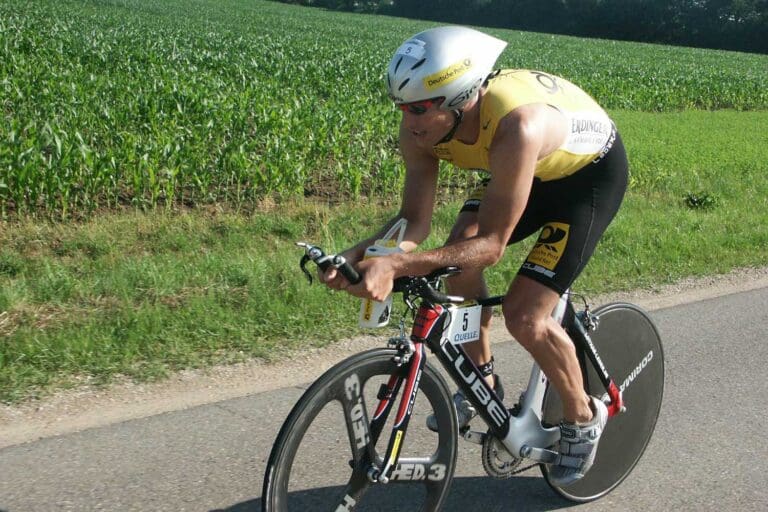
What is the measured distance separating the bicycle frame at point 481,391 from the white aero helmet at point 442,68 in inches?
28.3

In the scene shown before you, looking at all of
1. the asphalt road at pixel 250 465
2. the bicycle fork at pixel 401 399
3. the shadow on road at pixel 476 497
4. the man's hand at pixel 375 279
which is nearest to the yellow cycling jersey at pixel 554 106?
the man's hand at pixel 375 279

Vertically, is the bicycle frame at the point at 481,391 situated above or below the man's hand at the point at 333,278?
below

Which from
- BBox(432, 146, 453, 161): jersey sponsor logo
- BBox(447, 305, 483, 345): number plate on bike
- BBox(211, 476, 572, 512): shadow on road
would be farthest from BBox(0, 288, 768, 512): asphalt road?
BBox(432, 146, 453, 161): jersey sponsor logo

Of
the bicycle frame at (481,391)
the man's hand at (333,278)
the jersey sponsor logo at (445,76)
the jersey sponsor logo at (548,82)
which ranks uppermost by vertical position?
the jersey sponsor logo at (445,76)

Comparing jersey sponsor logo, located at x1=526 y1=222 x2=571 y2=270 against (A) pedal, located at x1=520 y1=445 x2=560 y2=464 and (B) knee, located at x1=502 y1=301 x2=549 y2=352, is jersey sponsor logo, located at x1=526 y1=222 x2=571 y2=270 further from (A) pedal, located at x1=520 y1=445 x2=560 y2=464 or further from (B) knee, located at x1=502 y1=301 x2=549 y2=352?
(A) pedal, located at x1=520 y1=445 x2=560 y2=464

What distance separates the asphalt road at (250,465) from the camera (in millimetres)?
3543

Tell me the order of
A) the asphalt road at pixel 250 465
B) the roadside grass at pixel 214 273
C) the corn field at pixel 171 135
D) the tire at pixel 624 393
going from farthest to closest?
the corn field at pixel 171 135 → the roadside grass at pixel 214 273 → the tire at pixel 624 393 → the asphalt road at pixel 250 465

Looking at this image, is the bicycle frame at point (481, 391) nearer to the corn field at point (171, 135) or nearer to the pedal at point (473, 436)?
the pedal at point (473, 436)

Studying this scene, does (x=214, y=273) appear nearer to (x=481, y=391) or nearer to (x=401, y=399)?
(x=481, y=391)

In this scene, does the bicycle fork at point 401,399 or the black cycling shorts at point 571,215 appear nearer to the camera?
the bicycle fork at point 401,399

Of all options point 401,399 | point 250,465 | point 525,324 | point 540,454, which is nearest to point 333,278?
point 401,399

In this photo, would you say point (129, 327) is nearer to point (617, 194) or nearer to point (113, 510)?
point (113, 510)

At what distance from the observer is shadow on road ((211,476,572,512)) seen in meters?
3.49

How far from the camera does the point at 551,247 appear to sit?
334cm
